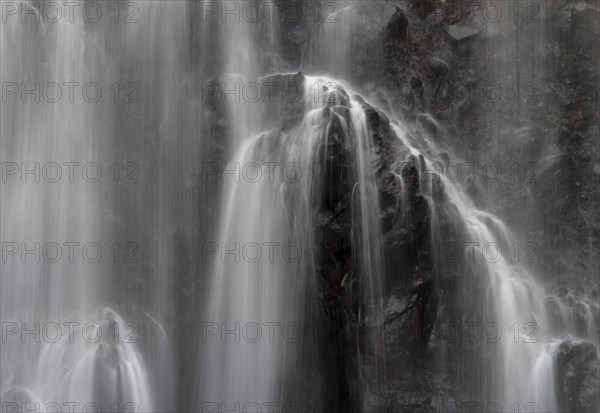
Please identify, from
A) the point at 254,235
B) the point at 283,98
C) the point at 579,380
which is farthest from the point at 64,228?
the point at 579,380

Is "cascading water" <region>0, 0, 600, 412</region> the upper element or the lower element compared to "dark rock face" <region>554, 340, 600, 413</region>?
upper

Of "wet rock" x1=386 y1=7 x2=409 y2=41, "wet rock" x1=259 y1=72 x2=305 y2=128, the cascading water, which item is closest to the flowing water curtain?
the cascading water

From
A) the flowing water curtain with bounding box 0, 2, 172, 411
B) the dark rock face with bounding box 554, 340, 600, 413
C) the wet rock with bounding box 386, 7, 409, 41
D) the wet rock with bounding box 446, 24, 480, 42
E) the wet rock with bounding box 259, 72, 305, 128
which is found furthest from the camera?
the wet rock with bounding box 446, 24, 480, 42

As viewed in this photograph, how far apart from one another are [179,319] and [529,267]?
6291 millimetres

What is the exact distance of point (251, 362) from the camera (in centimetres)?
988

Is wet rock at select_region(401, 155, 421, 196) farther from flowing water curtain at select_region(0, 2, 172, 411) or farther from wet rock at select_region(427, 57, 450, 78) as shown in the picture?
flowing water curtain at select_region(0, 2, 172, 411)

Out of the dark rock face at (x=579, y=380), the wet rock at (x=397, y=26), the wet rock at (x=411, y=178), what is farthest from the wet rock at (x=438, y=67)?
→ the dark rock face at (x=579, y=380)

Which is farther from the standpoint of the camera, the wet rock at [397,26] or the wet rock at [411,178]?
the wet rock at [397,26]

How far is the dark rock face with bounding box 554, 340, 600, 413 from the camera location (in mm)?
9500

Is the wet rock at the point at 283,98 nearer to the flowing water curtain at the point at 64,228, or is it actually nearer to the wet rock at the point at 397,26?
the wet rock at the point at 397,26

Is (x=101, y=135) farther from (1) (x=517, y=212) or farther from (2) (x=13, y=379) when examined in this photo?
(1) (x=517, y=212)

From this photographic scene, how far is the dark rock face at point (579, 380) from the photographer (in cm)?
950

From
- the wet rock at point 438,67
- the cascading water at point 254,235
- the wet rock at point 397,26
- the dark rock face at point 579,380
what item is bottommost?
the dark rock face at point 579,380

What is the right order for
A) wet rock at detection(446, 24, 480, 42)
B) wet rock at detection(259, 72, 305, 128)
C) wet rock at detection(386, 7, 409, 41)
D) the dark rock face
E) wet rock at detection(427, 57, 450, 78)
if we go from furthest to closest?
1. wet rock at detection(446, 24, 480, 42)
2. wet rock at detection(427, 57, 450, 78)
3. wet rock at detection(386, 7, 409, 41)
4. wet rock at detection(259, 72, 305, 128)
5. the dark rock face
